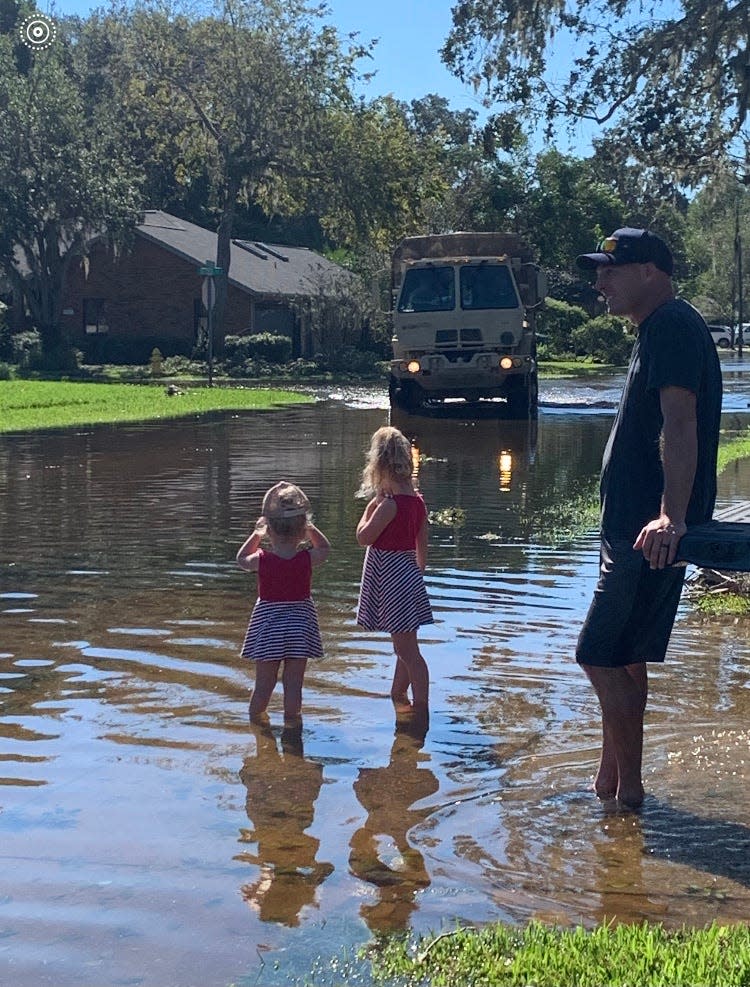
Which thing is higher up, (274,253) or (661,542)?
(274,253)

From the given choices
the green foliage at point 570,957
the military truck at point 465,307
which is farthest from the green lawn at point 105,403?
the green foliage at point 570,957

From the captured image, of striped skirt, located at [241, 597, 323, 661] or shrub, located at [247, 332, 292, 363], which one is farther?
shrub, located at [247, 332, 292, 363]

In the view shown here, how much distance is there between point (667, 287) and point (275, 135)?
51770mm

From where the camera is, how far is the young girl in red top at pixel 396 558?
24.6 ft

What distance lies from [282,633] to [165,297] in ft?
178

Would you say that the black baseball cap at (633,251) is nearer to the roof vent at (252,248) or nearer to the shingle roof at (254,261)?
the shingle roof at (254,261)

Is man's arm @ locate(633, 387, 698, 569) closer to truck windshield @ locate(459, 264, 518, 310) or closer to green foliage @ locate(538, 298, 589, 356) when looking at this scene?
truck windshield @ locate(459, 264, 518, 310)

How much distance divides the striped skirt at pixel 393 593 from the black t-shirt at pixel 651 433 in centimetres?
198

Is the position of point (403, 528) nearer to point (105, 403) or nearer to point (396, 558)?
point (396, 558)

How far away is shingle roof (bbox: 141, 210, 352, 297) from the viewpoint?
5997 cm

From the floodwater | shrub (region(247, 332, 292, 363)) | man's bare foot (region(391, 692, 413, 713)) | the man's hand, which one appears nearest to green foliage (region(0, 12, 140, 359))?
shrub (region(247, 332, 292, 363))

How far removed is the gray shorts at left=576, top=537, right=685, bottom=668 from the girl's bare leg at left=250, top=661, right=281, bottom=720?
194cm

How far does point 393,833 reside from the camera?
18.7ft

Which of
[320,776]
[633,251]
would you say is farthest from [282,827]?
[633,251]
